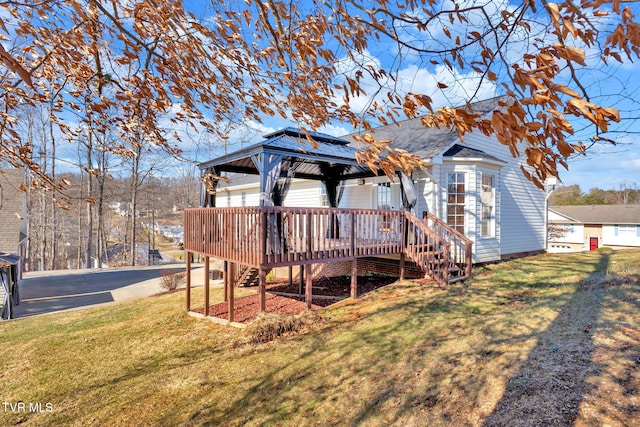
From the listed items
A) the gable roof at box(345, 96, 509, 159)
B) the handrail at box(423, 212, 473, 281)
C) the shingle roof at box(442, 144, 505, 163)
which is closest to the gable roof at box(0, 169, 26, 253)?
the gable roof at box(345, 96, 509, 159)

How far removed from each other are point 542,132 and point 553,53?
1.34 feet

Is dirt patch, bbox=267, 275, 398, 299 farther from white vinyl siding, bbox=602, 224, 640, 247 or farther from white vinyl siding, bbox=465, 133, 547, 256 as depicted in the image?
white vinyl siding, bbox=602, 224, 640, 247

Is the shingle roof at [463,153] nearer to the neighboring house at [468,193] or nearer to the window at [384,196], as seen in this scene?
the neighboring house at [468,193]

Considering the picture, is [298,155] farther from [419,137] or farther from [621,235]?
[621,235]

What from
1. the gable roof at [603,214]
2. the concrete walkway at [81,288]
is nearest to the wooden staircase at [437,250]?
the concrete walkway at [81,288]

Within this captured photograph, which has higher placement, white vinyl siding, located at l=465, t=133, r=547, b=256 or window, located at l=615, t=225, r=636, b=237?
white vinyl siding, located at l=465, t=133, r=547, b=256

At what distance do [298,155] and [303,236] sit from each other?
6.03ft

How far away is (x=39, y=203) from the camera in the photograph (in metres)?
25.6

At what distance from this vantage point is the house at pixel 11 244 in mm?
9750

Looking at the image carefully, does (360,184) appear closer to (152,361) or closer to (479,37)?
(152,361)

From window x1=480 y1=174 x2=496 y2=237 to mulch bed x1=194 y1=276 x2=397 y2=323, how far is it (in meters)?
3.52

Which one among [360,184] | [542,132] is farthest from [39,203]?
[542,132]

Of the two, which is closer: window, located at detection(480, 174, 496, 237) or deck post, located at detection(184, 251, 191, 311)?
deck post, located at detection(184, 251, 191, 311)

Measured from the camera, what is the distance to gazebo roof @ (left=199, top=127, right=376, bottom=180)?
7.27 metres
